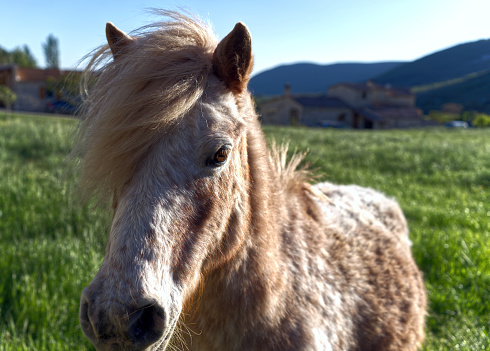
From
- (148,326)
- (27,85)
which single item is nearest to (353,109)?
(27,85)

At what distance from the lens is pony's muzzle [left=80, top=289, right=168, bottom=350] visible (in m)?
1.29

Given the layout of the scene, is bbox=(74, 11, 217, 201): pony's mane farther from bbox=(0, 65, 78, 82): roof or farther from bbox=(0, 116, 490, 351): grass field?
bbox=(0, 65, 78, 82): roof

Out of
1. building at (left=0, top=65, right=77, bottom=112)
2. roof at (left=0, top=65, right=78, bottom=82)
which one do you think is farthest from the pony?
roof at (left=0, top=65, right=78, bottom=82)

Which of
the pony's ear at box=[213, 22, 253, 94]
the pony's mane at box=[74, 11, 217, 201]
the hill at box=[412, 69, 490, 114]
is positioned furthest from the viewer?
the hill at box=[412, 69, 490, 114]

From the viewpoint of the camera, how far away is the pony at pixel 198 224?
1.39 m

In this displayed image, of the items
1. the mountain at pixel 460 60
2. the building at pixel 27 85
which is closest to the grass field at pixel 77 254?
the mountain at pixel 460 60

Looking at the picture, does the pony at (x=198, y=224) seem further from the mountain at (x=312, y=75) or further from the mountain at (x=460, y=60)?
the mountain at (x=312, y=75)

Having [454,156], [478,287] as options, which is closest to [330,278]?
[478,287]

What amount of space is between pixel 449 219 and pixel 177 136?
5.51 meters

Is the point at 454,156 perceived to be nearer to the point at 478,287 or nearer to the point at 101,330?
the point at 478,287

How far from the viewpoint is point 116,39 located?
203 cm

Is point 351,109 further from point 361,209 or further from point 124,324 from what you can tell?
point 124,324

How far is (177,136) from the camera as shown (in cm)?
160

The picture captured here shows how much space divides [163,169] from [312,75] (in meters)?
172
